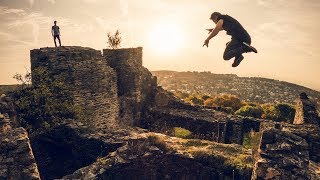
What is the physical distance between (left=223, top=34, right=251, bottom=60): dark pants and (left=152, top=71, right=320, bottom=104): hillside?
49.2 m

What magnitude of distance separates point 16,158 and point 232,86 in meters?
69.3

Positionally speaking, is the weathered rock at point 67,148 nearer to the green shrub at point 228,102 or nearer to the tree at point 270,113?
the tree at point 270,113

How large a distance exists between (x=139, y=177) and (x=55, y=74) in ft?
25.8

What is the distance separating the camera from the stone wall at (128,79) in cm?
1805

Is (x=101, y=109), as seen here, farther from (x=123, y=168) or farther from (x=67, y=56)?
(x=123, y=168)

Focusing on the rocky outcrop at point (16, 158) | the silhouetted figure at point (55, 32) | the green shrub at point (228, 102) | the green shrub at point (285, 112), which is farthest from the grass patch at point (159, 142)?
the green shrub at point (228, 102)

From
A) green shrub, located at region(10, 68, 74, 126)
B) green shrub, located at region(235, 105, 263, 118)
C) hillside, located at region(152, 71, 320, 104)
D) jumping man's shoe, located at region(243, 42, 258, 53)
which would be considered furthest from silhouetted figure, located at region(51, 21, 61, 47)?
hillside, located at region(152, 71, 320, 104)

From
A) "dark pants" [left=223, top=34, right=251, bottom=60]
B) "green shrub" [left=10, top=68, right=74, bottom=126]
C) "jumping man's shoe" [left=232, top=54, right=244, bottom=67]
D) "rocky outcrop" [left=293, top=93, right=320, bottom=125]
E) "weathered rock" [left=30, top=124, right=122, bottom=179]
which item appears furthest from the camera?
"rocky outcrop" [left=293, top=93, right=320, bottom=125]

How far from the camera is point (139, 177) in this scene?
795 cm

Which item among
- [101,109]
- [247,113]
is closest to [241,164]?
[101,109]

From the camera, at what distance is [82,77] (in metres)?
14.8

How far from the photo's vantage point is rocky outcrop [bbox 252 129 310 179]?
20.6 ft

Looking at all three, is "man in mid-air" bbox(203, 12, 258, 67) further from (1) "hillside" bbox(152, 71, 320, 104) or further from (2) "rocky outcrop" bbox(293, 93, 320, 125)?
(1) "hillside" bbox(152, 71, 320, 104)

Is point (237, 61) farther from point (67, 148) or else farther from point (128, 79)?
point (128, 79)
